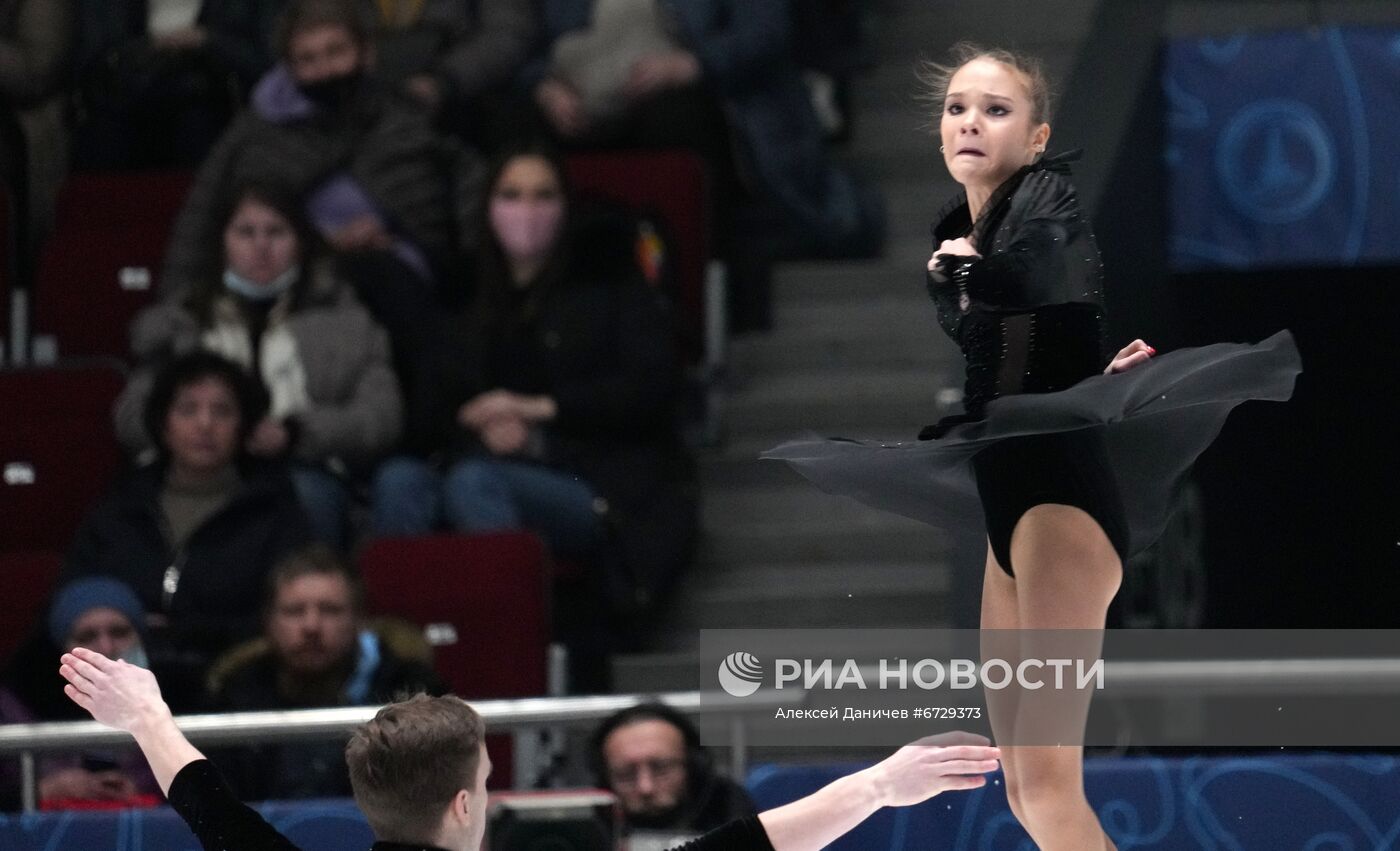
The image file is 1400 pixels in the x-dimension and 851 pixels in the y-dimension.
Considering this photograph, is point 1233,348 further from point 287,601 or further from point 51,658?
point 51,658

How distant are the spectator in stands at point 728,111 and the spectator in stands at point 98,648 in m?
2.24

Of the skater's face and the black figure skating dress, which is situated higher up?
the skater's face

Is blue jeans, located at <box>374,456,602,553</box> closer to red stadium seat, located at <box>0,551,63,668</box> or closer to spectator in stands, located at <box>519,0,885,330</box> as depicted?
red stadium seat, located at <box>0,551,63,668</box>

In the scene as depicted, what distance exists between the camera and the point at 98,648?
5.44m

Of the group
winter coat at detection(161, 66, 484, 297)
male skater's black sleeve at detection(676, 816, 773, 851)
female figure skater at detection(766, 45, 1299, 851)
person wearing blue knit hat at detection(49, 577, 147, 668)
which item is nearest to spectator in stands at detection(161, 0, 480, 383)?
winter coat at detection(161, 66, 484, 297)

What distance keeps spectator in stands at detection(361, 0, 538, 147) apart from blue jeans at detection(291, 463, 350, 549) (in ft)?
4.56

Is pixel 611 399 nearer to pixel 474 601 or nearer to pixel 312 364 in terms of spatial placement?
pixel 474 601

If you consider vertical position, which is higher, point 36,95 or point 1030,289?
point 36,95

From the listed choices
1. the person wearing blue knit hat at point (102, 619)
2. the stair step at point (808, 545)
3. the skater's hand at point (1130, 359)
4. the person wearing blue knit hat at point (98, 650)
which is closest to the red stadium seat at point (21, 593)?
the person wearing blue knit hat at point (98, 650)

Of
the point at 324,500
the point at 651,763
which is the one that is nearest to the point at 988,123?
the point at 651,763

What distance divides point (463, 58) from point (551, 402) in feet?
4.91

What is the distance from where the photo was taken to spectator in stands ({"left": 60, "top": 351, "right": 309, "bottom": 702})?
594 cm

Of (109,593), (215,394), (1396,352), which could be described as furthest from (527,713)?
(1396,352)

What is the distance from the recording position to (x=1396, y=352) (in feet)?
22.0
